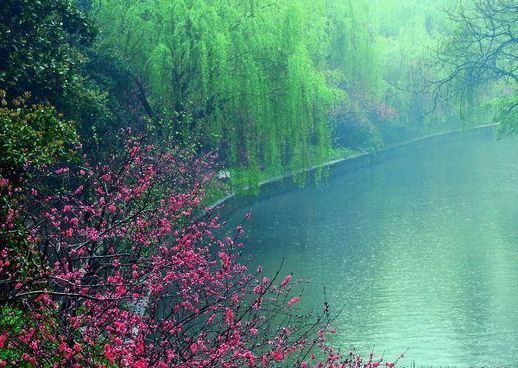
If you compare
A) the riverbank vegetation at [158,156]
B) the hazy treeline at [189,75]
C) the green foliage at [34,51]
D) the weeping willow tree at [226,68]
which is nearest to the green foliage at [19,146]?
the riverbank vegetation at [158,156]

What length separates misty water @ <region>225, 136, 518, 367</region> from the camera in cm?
1806

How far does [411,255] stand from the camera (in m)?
25.8

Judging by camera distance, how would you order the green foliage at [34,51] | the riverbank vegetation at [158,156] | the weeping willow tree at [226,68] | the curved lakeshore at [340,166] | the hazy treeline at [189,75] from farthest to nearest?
the curved lakeshore at [340,166] < the weeping willow tree at [226,68] < the hazy treeline at [189,75] < the green foliage at [34,51] < the riverbank vegetation at [158,156]

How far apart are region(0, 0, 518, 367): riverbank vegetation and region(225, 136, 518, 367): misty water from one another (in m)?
1.39

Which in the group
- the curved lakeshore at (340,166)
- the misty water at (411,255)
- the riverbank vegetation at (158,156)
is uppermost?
the riverbank vegetation at (158,156)

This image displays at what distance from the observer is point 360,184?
43156mm

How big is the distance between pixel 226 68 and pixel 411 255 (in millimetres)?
8327

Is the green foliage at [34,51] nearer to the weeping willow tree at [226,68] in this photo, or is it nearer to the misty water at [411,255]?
the weeping willow tree at [226,68]

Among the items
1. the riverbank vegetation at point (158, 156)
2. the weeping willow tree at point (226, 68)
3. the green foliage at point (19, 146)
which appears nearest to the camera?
the riverbank vegetation at point (158, 156)

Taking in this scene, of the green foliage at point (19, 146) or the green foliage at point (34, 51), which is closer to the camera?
the green foliage at point (19, 146)

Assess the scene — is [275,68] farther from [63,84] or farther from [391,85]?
[391,85]

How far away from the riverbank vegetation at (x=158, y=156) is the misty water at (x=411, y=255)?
1390 mm

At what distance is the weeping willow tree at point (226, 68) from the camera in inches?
1118

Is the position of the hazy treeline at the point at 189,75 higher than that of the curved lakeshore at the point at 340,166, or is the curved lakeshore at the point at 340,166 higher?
the hazy treeline at the point at 189,75
